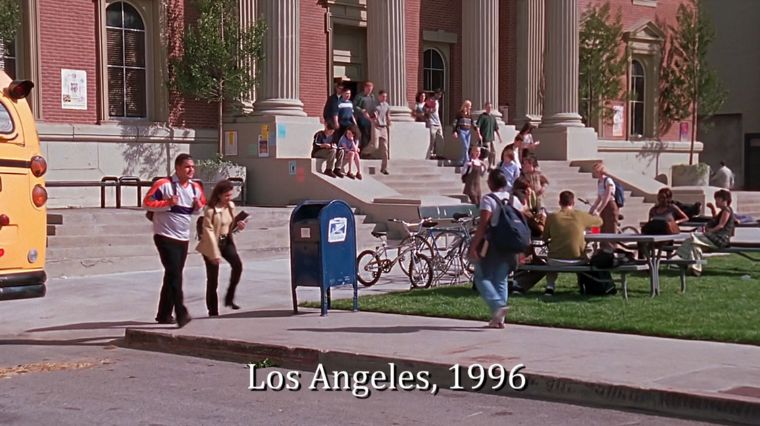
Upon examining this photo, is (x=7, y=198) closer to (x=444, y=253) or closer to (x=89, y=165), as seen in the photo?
(x=444, y=253)

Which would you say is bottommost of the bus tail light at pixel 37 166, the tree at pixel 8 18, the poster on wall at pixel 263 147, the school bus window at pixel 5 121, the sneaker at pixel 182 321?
the sneaker at pixel 182 321

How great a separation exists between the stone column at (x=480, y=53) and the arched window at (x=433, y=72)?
2100mm

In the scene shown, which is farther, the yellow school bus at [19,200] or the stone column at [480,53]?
the stone column at [480,53]

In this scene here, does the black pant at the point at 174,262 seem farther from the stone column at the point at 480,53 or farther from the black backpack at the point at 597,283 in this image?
the stone column at the point at 480,53

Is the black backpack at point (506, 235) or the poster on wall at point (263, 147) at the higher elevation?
the poster on wall at point (263, 147)

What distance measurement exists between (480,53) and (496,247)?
19578mm

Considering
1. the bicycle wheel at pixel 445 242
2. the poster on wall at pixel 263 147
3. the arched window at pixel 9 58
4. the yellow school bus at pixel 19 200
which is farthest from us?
the poster on wall at pixel 263 147

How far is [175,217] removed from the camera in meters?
11.3

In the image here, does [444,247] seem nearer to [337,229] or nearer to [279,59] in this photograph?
[337,229]

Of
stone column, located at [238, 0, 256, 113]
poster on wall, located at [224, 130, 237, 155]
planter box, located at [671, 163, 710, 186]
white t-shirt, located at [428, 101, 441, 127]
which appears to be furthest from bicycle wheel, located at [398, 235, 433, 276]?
planter box, located at [671, 163, 710, 186]

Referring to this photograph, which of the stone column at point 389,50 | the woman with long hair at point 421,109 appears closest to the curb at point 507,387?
the woman with long hair at point 421,109

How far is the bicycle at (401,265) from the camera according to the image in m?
14.8

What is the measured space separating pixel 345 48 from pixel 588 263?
1817 centimetres

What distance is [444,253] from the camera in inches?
630
